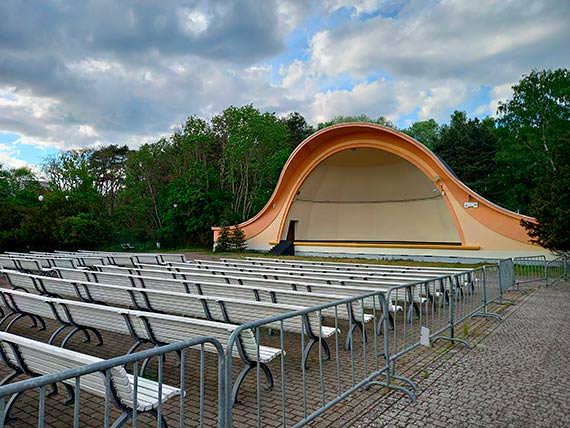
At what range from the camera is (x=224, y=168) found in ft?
110

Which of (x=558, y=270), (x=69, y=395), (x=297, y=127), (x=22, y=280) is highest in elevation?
(x=297, y=127)

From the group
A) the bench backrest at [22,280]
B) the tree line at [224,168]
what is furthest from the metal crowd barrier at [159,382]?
the tree line at [224,168]

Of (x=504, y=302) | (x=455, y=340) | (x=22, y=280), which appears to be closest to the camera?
Result: (x=455, y=340)

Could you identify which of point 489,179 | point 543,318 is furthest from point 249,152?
point 543,318

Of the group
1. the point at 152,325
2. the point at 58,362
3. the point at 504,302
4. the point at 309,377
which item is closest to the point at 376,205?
the point at 504,302

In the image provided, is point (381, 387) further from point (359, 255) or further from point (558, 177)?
point (359, 255)

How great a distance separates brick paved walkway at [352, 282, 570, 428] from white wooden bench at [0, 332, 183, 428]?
176 cm

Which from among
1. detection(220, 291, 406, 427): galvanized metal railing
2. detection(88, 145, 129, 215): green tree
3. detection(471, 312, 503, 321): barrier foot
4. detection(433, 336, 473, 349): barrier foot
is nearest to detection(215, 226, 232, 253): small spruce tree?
detection(88, 145, 129, 215): green tree

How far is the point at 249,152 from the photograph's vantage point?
32938 millimetres

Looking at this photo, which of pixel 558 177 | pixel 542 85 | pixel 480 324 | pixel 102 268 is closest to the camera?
pixel 480 324

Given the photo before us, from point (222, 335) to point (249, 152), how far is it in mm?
29958

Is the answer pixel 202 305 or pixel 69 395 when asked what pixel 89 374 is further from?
pixel 202 305

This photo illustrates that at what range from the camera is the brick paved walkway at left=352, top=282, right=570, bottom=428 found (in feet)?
11.8

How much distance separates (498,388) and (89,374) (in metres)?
3.97
